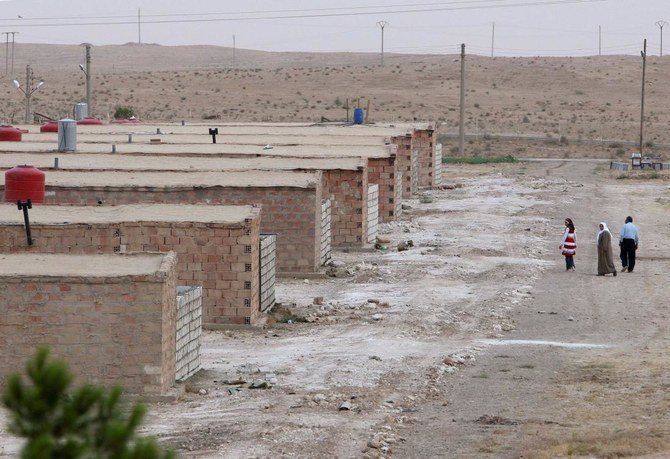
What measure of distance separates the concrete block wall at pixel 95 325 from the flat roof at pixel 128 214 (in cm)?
431

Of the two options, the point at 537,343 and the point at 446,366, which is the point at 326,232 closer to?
the point at 537,343

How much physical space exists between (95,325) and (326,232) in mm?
11200

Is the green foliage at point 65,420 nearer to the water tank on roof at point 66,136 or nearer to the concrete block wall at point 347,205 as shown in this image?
the concrete block wall at point 347,205

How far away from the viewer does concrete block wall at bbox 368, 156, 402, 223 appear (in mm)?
30531

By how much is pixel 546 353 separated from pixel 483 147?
53651 mm

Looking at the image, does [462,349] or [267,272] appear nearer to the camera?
[462,349]

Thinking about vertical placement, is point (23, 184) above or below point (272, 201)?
above

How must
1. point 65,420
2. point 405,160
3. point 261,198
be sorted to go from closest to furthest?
1. point 65,420
2. point 261,198
3. point 405,160

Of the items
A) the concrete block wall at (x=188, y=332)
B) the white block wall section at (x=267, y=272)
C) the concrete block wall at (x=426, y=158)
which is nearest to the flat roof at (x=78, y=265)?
the concrete block wall at (x=188, y=332)

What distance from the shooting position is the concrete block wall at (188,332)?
45.3ft

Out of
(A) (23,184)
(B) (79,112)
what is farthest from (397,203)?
(B) (79,112)

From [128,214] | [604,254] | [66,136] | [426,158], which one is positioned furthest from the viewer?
[426,158]

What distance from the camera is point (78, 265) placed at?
13.9 metres

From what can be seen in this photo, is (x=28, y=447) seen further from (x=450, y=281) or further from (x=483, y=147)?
(x=483, y=147)
